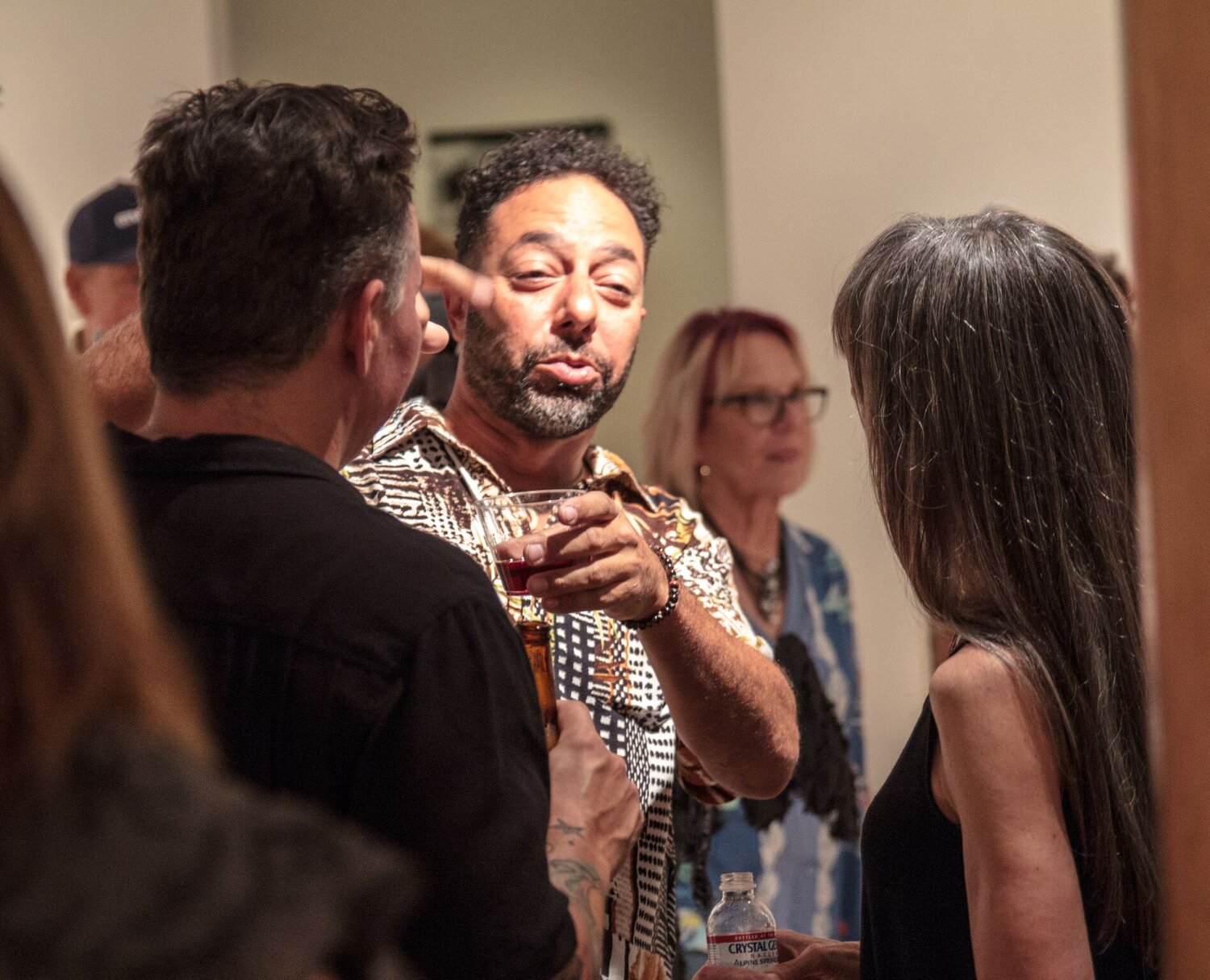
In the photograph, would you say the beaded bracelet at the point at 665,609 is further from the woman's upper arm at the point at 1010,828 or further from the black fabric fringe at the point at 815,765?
the black fabric fringe at the point at 815,765

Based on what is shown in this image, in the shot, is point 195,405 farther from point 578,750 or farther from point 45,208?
point 45,208

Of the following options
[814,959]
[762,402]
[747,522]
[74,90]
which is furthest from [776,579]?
[74,90]

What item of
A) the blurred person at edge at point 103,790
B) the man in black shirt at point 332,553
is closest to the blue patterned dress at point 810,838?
the man in black shirt at point 332,553

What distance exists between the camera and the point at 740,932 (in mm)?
1584

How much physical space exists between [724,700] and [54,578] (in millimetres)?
1320

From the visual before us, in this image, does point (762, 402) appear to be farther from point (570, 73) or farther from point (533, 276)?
point (570, 73)

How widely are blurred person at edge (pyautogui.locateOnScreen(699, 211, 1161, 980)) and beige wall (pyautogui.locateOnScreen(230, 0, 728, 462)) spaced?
3.83m

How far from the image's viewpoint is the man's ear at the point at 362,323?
125 cm

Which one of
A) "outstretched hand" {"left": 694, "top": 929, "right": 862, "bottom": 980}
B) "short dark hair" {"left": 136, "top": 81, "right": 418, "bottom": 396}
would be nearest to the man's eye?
"short dark hair" {"left": 136, "top": 81, "right": 418, "bottom": 396}

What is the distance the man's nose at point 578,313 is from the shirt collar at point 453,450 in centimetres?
21

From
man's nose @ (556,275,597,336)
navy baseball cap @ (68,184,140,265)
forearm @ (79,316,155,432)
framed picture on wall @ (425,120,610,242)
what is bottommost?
forearm @ (79,316,155,432)

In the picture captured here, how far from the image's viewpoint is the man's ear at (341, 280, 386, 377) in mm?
1248

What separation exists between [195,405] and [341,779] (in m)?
0.35

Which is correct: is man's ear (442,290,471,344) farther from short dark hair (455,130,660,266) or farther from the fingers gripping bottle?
the fingers gripping bottle
